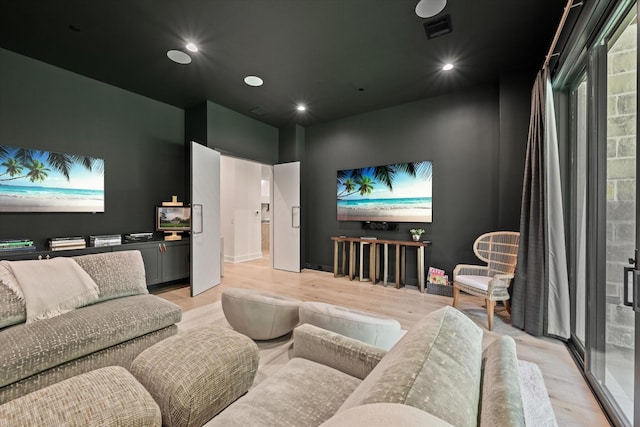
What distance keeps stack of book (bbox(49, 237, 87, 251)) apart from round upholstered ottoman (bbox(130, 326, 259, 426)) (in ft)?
8.76

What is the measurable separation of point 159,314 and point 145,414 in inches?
44.0

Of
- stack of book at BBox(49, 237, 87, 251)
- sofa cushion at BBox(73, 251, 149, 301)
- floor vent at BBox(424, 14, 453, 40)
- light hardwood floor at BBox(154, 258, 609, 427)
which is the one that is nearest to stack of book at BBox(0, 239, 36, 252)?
stack of book at BBox(49, 237, 87, 251)

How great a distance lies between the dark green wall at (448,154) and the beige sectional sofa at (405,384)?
121 inches

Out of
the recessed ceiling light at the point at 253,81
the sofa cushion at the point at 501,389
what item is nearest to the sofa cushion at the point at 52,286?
the sofa cushion at the point at 501,389

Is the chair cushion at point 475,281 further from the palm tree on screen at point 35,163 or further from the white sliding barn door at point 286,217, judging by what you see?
the palm tree on screen at point 35,163

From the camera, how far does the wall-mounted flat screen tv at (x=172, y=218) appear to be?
4.14 meters

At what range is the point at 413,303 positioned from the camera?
343 cm

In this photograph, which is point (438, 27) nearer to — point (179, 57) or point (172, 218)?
point (179, 57)

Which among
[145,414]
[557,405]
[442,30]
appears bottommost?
[557,405]

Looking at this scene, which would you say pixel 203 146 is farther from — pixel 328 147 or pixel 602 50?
pixel 602 50

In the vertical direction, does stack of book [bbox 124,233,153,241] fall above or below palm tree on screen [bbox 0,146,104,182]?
below

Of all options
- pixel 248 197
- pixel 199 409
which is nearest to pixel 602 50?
pixel 199 409

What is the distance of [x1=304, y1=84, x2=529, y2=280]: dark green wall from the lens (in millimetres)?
3658

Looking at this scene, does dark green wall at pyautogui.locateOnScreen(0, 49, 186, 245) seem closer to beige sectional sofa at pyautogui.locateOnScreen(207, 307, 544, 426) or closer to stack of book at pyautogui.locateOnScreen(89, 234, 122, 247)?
stack of book at pyautogui.locateOnScreen(89, 234, 122, 247)
